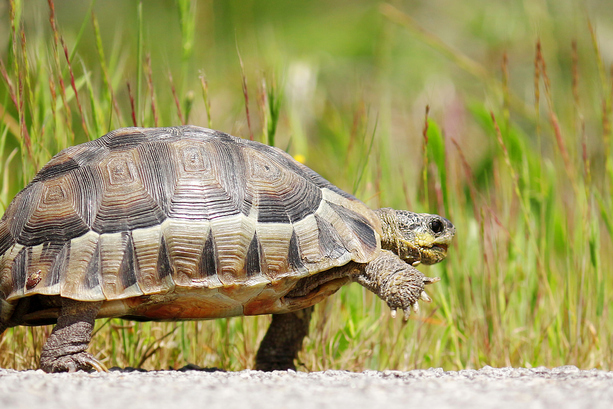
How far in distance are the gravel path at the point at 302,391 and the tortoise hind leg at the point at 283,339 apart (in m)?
0.87

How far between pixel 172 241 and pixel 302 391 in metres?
0.90

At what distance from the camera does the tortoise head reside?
277 cm

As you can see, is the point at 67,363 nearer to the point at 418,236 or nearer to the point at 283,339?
the point at 283,339

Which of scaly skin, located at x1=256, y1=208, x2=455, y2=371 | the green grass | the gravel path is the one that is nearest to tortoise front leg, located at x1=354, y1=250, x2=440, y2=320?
scaly skin, located at x1=256, y1=208, x2=455, y2=371

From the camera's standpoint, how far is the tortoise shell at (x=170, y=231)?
7.29ft

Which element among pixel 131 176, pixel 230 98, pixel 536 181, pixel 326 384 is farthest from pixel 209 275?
pixel 230 98

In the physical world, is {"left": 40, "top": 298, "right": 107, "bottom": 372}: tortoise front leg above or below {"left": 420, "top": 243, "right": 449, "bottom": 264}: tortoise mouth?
below

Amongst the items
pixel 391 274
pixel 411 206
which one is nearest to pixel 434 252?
pixel 391 274

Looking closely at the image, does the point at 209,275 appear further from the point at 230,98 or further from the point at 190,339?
the point at 230,98

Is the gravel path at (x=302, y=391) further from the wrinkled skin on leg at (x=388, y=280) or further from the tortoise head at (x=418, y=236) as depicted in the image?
the tortoise head at (x=418, y=236)

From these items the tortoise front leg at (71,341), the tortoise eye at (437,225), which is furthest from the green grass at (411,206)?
the tortoise front leg at (71,341)

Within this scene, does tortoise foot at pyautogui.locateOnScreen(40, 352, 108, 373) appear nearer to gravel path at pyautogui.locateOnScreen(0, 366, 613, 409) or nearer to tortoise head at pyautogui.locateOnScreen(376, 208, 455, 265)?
gravel path at pyautogui.locateOnScreen(0, 366, 613, 409)

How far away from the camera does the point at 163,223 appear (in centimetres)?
228

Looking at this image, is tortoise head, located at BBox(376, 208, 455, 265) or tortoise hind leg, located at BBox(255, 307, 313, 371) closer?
tortoise head, located at BBox(376, 208, 455, 265)
